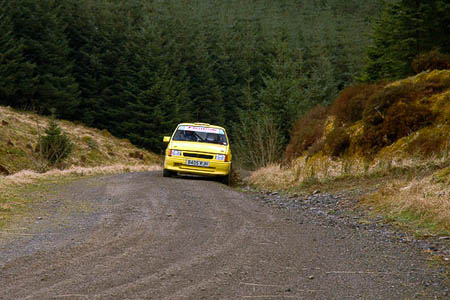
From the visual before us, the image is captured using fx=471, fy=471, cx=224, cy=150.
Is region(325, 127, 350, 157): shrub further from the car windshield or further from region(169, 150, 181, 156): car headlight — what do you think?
region(169, 150, 181, 156): car headlight

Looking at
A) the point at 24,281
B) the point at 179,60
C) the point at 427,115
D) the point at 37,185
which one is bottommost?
the point at 37,185

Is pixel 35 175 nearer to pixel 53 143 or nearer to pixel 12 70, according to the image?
pixel 53 143

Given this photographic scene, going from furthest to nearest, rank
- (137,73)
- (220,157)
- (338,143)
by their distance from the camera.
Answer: (137,73), (220,157), (338,143)

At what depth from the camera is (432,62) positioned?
1622cm

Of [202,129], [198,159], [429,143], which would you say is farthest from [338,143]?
[202,129]

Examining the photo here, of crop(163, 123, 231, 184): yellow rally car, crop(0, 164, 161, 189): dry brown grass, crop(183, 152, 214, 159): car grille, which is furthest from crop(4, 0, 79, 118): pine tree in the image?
crop(183, 152, 214, 159): car grille

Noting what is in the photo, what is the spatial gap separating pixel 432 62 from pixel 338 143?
5.04m

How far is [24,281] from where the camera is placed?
13.5 ft

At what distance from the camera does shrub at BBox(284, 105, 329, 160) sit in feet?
56.4

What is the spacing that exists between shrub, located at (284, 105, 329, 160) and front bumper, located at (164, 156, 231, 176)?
10.7 feet

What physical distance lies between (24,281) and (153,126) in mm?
46906

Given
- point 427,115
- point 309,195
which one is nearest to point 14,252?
point 309,195

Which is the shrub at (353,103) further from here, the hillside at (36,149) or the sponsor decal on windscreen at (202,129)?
the hillside at (36,149)

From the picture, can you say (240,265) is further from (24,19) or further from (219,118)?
(219,118)
